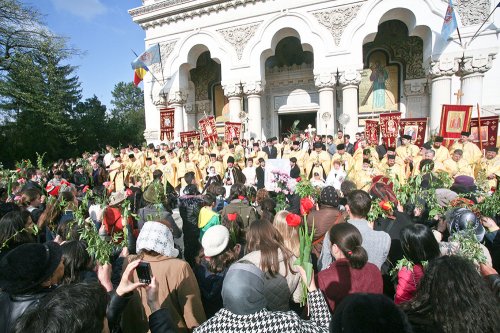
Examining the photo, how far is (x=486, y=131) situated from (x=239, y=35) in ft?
37.3

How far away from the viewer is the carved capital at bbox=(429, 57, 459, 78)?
11984mm

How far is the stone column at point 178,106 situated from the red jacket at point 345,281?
52.1ft

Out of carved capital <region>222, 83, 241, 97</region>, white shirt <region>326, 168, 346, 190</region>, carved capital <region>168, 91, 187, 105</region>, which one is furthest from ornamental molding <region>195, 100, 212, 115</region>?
white shirt <region>326, 168, 346, 190</region>

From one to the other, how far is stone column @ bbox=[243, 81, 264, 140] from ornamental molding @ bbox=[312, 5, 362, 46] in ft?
13.0

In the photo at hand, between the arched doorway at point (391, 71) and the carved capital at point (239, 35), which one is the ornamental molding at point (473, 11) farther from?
the carved capital at point (239, 35)

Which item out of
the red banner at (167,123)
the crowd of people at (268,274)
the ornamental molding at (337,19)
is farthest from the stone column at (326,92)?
the crowd of people at (268,274)

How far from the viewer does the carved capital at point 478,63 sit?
11.6 metres

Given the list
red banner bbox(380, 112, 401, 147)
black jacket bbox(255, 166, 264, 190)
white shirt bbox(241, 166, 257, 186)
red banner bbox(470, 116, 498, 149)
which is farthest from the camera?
red banner bbox(380, 112, 401, 147)

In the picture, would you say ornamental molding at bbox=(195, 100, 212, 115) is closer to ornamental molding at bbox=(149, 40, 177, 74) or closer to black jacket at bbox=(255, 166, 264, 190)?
ornamental molding at bbox=(149, 40, 177, 74)

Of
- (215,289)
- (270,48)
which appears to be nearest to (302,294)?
(215,289)

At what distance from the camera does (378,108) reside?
1534cm

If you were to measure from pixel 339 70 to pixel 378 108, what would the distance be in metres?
3.36

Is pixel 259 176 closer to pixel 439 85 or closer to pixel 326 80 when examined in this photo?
pixel 326 80

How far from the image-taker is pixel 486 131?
1012 cm
